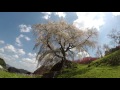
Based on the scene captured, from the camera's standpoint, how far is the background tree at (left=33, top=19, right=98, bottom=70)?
69.1ft

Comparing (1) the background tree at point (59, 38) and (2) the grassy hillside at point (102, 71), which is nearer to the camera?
(2) the grassy hillside at point (102, 71)

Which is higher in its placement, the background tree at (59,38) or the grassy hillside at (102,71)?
the background tree at (59,38)

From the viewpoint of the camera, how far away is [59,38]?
20.9m

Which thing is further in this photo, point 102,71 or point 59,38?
point 59,38

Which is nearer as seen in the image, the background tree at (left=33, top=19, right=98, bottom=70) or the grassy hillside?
the grassy hillside

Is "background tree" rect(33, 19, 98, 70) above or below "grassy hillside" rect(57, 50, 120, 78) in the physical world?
above

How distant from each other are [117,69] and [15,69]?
1118cm

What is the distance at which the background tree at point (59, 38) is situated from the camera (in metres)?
21.0

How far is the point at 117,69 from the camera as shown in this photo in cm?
1731
